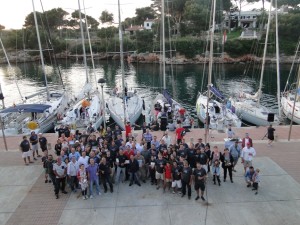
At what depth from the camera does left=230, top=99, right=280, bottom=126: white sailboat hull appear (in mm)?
22034

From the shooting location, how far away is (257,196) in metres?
10.4

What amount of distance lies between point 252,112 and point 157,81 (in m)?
29.0

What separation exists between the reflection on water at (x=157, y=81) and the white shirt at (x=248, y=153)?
64.9ft

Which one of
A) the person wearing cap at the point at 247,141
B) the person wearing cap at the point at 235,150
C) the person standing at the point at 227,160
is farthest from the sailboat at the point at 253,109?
the person standing at the point at 227,160

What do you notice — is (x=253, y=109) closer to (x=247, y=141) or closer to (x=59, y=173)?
(x=247, y=141)

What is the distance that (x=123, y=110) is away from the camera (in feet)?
75.4

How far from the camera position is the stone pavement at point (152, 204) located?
927 cm

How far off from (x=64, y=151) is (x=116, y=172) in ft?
7.10

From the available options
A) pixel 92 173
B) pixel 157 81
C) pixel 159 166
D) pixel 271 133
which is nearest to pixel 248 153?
Answer: pixel 159 166

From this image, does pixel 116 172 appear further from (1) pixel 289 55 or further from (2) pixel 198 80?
(1) pixel 289 55

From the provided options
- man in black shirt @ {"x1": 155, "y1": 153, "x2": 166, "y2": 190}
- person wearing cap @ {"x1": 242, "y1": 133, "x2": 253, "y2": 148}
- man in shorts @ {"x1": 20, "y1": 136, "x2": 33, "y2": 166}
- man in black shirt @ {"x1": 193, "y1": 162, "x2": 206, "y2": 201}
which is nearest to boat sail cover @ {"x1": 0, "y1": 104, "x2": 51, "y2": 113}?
man in shorts @ {"x1": 20, "y1": 136, "x2": 33, "y2": 166}

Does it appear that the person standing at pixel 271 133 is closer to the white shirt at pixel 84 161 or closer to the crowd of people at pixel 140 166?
the crowd of people at pixel 140 166

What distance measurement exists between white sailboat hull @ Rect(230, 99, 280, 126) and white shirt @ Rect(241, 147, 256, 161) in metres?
10.7

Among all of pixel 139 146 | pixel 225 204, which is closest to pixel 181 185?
pixel 225 204
